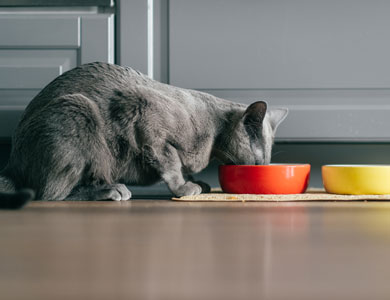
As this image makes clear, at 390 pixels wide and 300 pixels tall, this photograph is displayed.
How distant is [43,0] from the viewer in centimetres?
150

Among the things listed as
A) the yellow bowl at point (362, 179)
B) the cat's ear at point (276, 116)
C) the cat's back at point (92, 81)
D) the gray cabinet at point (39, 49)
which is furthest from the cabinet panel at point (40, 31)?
the yellow bowl at point (362, 179)

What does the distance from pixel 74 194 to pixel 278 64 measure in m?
0.76

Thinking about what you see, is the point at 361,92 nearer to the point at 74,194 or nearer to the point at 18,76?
the point at 74,194

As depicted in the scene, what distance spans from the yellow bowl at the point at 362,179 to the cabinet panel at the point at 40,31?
2.89ft

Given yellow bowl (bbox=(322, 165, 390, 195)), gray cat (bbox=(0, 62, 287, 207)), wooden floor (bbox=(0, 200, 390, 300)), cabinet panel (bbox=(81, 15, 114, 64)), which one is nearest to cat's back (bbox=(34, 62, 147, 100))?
gray cat (bbox=(0, 62, 287, 207))

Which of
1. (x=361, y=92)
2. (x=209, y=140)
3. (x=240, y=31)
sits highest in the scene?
(x=240, y=31)

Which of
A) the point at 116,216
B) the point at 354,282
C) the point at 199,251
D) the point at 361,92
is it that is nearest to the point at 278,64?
the point at 361,92

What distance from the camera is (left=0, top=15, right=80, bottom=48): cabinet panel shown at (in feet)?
4.92

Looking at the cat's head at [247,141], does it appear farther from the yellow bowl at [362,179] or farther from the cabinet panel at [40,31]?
the cabinet panel at [40,31]

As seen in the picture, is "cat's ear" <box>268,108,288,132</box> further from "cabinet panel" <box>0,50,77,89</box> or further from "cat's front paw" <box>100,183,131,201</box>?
"cabinet panel" <box>0,50,77,89</box>

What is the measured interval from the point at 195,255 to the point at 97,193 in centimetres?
70

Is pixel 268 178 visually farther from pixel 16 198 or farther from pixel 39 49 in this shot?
pixel 39 49

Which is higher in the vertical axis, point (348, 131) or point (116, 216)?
point (348, 131)

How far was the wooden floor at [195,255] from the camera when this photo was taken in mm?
382
